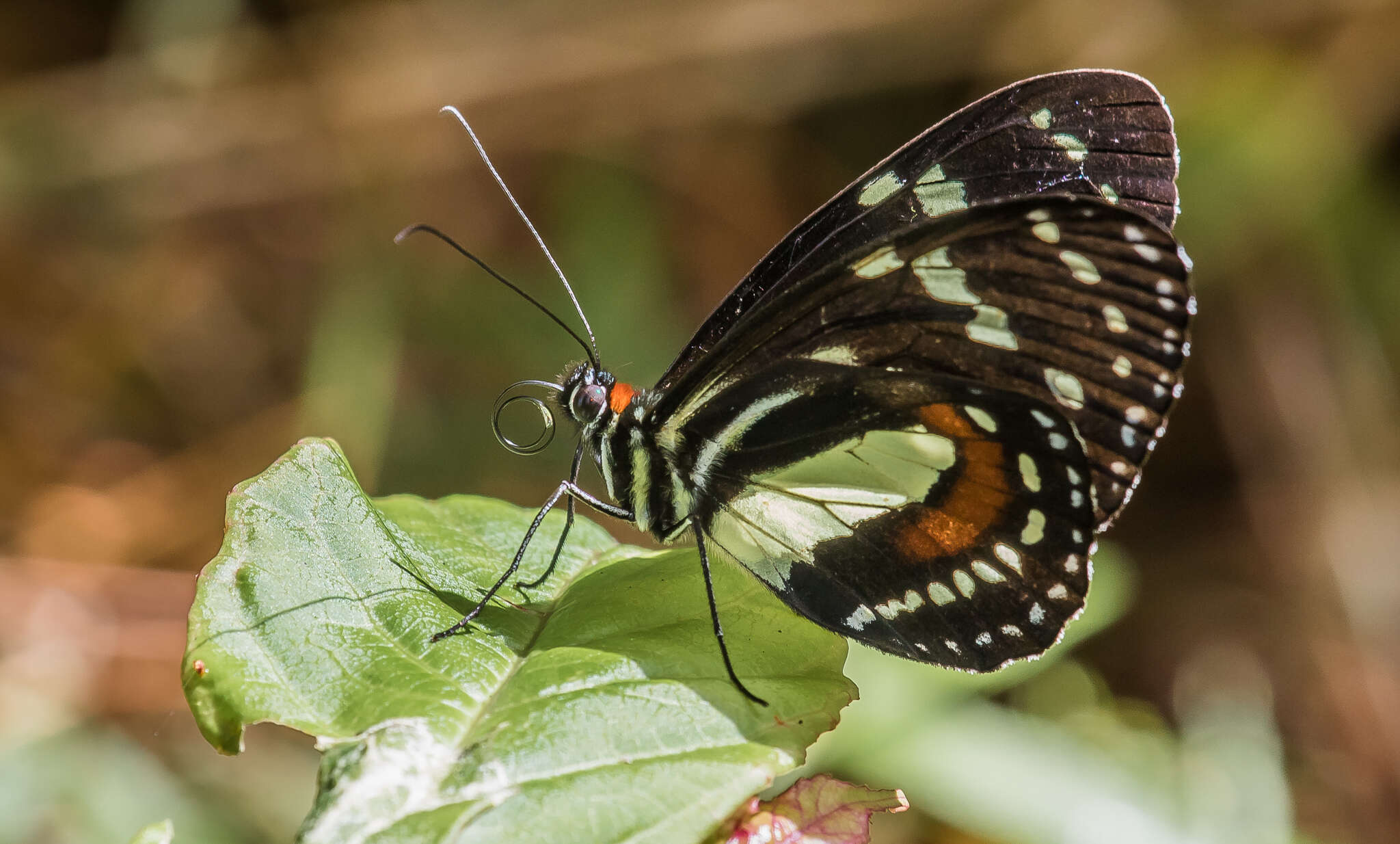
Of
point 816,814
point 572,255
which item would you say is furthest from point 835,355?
point 572,255

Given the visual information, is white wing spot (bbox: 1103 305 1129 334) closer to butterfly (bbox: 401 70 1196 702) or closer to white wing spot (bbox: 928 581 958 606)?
butterfly (bbox: 401 70 1196 702)

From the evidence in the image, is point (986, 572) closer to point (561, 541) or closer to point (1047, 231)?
point (1047, 231)

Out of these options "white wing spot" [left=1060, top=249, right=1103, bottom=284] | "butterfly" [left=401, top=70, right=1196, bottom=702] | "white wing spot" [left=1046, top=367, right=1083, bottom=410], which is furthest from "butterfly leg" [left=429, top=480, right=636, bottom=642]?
"white wing spot" [left=1060, top=249, right=1103, bottom=284]

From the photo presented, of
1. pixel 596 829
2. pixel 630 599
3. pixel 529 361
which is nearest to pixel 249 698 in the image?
pixel 596 829

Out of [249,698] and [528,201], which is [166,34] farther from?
[249,698]

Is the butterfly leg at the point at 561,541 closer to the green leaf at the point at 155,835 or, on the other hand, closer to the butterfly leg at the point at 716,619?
the butterfly leg at the point at 716,619

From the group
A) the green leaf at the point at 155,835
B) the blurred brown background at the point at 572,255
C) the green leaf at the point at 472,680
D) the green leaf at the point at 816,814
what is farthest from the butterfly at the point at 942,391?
the blurred brown background at the point at 572,255
